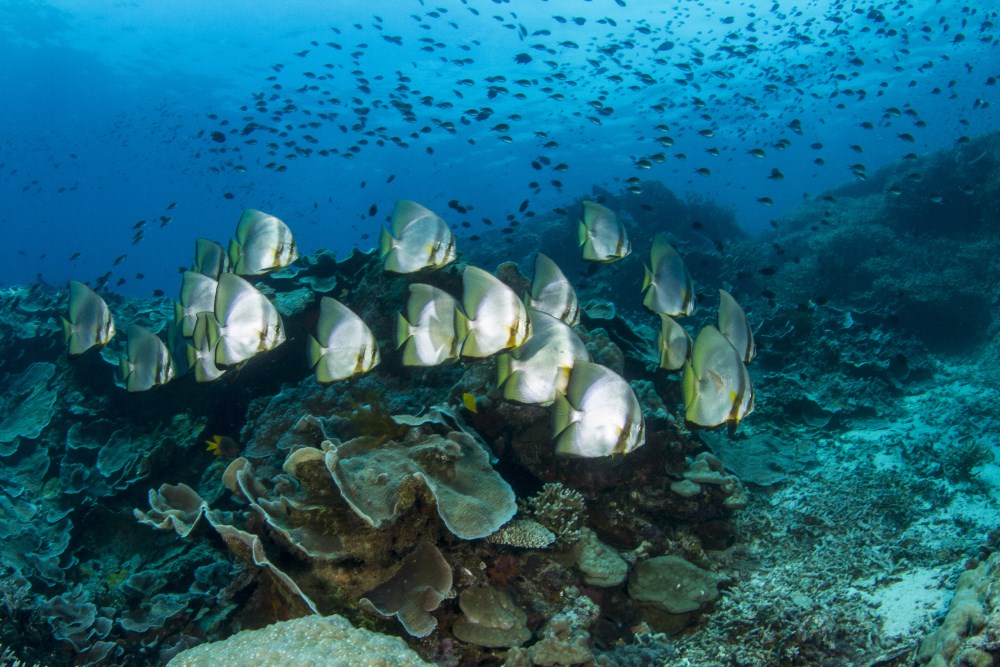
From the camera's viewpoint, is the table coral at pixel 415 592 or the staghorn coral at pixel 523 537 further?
the staghorn coral at pixel 523 537

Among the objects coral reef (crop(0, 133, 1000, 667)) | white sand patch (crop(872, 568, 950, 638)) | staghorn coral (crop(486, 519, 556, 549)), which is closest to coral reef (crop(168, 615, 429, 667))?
coral reef (crop(0, 133, 1000, 667))

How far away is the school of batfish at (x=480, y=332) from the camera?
119 inches

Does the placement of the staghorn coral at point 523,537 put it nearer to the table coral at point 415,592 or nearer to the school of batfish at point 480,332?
the table coral at point 415,592

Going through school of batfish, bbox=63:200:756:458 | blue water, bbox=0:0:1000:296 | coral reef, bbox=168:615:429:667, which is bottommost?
blue water, bbox=0:0:1000:296

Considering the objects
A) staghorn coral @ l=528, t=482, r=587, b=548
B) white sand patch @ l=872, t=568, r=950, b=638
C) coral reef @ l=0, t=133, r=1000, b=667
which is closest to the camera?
coral reef @ l=0, t=133, r=1000, b=667

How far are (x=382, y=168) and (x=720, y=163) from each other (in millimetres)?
57321

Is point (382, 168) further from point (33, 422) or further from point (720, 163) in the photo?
point (33, 422)

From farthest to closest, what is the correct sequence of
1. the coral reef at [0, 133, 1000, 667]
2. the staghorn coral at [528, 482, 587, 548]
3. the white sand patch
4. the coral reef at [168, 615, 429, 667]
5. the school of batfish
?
the staghorn coral at [528, 482, 587, 548], the white sand patch, the coral reef at [0, 133, 1000, 667], the school of batfish, the coral reef at [168, 615, 429, 667]

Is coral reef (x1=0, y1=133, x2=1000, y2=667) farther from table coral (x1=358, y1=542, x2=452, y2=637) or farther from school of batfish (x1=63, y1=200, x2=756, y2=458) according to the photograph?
school of batfish (x1=63, y1=200, x2=756, y2=458)

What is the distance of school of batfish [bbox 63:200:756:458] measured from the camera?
9.90ft

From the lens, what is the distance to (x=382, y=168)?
7425 centimetres

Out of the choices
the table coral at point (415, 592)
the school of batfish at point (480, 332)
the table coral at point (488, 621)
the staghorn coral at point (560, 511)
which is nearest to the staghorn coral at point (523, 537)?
the staghorn coral at point (560, 511)

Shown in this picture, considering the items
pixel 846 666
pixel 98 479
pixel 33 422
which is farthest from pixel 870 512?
pixel 33 422

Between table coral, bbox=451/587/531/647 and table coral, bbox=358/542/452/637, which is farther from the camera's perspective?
table coral, bbox=451/587/531/647
